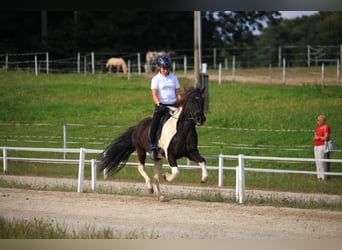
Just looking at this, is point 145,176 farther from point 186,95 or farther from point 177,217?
point 186,95

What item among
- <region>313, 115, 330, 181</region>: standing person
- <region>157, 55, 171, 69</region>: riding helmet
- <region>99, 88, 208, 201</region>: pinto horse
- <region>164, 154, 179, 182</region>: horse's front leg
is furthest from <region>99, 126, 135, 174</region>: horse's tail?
<region>313, 115, 330, 181</region>: standing person

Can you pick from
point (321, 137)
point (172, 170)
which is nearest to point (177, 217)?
point (172, 170)

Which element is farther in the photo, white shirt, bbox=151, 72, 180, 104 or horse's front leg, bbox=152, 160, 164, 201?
horse's front leg, bbox=152, 160, 164, 201

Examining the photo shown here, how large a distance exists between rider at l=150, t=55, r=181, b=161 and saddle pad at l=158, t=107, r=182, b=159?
0.23ft

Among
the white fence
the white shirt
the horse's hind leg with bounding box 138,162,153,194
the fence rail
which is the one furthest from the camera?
the fence rail

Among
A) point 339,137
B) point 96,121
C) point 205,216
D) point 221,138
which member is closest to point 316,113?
point 339,137

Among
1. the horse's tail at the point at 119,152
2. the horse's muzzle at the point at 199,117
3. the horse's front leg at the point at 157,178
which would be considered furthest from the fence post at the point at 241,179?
the horse's tail at the point at 119,152

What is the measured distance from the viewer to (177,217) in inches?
312

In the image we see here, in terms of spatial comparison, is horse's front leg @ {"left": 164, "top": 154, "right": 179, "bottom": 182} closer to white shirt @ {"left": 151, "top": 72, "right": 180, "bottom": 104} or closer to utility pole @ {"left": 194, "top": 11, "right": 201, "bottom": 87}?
white shirt @ {"left": 151, "top": 72, "right": 180, "bottom": 104}

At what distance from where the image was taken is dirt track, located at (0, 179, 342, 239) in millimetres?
7723

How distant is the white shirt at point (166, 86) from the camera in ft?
26.6

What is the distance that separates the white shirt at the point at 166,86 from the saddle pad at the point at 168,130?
0.54 ft

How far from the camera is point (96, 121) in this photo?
8.98 metres

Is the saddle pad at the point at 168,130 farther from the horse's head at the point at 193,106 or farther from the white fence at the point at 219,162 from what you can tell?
the white fence at the point at 219,162
